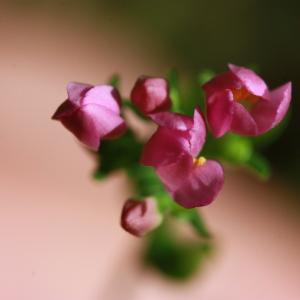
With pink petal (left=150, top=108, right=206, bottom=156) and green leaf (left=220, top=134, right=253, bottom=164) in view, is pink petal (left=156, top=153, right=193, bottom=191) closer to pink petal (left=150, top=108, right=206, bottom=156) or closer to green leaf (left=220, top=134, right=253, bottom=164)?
pink petal (left=150, top=108, right=206, bottom=156)

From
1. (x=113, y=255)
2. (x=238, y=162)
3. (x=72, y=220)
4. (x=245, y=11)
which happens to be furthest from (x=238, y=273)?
(x=238, y=162)

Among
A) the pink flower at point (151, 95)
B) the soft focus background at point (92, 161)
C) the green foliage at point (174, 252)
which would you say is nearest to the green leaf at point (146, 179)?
the pink flower at point (151, 95)

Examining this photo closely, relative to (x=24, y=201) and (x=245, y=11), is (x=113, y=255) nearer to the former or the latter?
(x=24, y=201)

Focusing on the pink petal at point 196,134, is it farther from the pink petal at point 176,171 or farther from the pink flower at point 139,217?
the pink flower at point 139,217

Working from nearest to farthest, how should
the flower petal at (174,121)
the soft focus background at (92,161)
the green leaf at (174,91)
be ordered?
the flower petal at (174,121) < the green leaf at (174,91) < the soft focus background at (92,161)

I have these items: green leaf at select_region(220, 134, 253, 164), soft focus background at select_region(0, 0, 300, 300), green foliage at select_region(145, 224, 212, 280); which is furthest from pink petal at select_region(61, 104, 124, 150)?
soft focus background at select_region(0, 0, 300, 300)

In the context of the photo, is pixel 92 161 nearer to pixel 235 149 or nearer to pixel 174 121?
pixel 235 149
